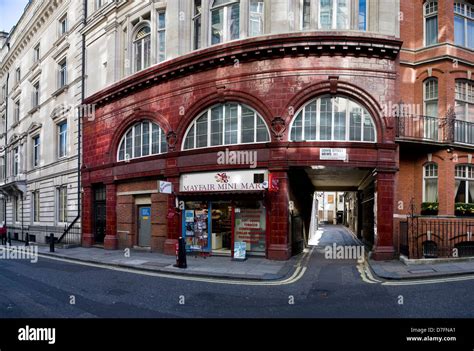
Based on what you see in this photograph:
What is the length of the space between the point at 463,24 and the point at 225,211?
1377cm

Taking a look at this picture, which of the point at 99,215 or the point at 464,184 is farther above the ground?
the point at 464,184

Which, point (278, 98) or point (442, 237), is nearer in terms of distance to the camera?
point (442, 237)

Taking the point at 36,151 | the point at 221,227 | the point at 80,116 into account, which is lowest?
the point at 221,227

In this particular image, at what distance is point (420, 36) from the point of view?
1434 cm

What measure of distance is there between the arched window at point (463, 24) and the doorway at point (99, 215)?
2004 centimetres

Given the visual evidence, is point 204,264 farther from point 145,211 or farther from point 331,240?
point 331,240

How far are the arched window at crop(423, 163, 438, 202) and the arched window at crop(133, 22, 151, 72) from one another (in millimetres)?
14987

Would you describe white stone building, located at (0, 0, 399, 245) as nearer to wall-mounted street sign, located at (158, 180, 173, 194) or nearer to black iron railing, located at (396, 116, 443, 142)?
black iron railing, located at (396, 116, 443, 142)

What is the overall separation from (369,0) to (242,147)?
321 inches

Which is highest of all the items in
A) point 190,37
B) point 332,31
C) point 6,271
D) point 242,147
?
point 190,37


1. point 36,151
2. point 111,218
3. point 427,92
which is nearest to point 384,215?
point 427,92

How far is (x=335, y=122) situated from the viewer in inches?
516
